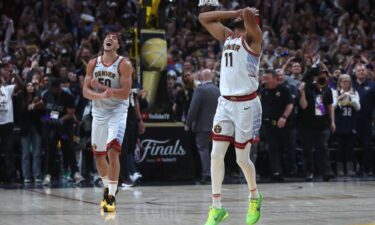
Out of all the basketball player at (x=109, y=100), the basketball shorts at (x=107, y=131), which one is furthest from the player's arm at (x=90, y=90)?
the basketball shorts at (x=107, y=131)

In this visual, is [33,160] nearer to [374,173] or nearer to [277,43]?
[374,173]

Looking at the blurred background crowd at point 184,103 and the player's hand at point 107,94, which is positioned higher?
the player's hand at point 107,94

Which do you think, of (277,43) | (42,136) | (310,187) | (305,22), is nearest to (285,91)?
(310,187)

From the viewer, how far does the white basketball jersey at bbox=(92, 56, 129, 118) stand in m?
13.2

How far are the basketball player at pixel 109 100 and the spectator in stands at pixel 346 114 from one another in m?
7.81

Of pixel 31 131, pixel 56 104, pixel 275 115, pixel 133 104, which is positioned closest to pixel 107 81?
pixel 133 104

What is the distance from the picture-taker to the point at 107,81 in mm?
13211

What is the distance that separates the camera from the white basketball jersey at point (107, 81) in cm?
1320

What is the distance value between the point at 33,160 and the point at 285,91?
17.4ft

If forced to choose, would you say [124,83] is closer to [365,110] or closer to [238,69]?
[238,69]

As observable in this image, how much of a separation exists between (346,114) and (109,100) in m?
8.21

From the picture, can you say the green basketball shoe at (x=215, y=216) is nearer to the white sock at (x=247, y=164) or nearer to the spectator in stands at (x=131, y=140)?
the white sock at (x=247, y=164)

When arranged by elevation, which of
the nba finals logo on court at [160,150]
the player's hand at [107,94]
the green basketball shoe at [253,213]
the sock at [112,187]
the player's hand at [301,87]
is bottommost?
the nba finals logo on court at [160,150]

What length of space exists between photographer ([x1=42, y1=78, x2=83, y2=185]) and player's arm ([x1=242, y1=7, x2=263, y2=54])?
7.98 m
